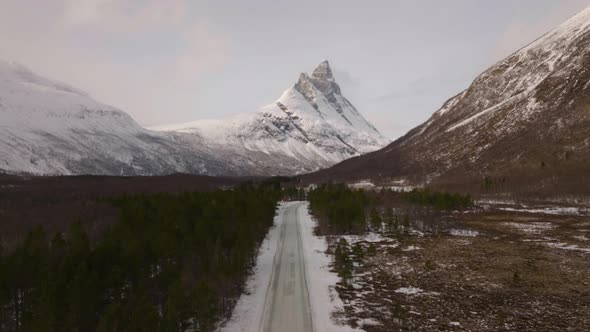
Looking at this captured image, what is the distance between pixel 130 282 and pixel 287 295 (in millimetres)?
19272

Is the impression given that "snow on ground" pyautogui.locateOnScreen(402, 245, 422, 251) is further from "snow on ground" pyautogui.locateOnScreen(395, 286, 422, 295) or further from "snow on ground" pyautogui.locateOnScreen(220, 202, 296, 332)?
"snow on ground" pyautogui.locateOnScreen(220, 202, 296, 332)

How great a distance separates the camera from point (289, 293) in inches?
1602

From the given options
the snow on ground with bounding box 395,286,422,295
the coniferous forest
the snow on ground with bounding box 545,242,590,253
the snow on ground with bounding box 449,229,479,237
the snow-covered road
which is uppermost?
the coniferous forest

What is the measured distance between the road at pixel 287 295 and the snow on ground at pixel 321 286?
2.32 ft

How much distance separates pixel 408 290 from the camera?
41.8 m

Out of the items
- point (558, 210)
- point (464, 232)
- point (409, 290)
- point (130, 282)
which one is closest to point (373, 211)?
point (464, 232)

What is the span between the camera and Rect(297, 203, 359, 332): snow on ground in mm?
32825

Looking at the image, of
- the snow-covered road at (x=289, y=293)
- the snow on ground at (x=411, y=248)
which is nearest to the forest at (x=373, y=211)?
the snow-covered road at (x=289, y=293)

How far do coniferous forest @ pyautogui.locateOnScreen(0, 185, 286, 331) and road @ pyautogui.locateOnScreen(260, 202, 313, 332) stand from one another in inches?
163

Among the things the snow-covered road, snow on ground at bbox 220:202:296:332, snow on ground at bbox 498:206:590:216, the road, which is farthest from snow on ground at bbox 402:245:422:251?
snow on ground at bbox 498:206:590:216

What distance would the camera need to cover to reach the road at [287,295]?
106ft

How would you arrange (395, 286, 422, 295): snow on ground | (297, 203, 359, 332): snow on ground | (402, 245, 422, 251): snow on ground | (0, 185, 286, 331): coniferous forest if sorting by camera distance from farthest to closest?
(402, 245, 422, 251): snow on ground
(395, 286, 422, 295): snow on ground
(297, 203, 359, 332): snow on ground
(0, 185, 286, 331): coniferous forest

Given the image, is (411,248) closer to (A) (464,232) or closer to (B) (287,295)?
(A) (464,232)

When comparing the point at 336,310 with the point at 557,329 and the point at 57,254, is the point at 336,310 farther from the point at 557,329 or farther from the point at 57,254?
the point at 57,254
